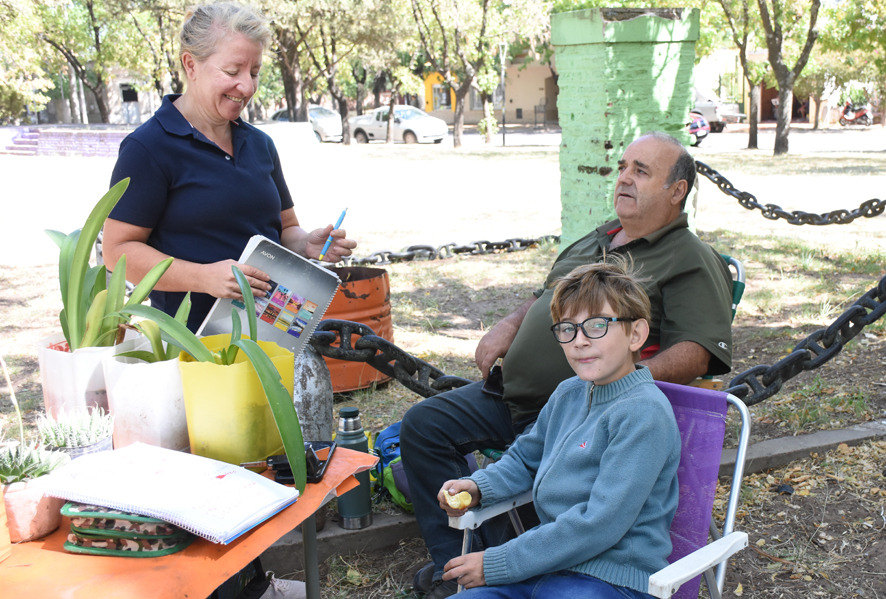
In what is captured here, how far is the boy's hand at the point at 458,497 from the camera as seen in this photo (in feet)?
7.64

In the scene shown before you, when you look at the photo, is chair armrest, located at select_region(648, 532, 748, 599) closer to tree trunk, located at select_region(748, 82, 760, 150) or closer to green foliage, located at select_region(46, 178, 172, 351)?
green foliage, located at select_region(46, 178, 172, 351)

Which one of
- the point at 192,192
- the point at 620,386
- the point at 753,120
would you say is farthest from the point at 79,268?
the point at 753,120

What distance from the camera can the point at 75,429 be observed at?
1.96 meters

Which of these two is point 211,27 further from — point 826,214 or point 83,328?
point 826,214

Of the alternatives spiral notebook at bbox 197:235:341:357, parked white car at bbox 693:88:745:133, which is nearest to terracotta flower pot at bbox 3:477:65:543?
spiral notebook at bbox 197:235:341:357

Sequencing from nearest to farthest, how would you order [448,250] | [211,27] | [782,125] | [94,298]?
[94,298], [211,27], [448,250], [782,125]

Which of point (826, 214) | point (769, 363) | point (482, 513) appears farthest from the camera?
point (826, 214)

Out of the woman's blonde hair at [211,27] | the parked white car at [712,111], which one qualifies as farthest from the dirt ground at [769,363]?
the parked white car at [712,111]

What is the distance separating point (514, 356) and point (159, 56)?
97.1 feet

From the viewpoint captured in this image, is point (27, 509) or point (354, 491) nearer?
point (27, 509)

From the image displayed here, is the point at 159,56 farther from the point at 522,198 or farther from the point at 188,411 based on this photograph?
the point at 188,411

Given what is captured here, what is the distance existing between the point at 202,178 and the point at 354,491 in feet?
4.40

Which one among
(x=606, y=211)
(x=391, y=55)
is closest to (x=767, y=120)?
(x=391, y=55)

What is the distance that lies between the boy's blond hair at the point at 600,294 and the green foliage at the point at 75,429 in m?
1.21
